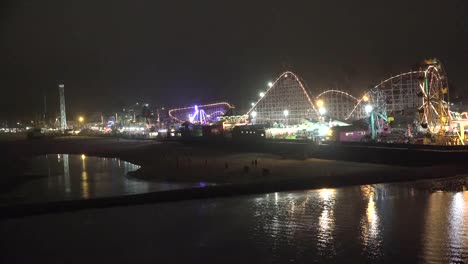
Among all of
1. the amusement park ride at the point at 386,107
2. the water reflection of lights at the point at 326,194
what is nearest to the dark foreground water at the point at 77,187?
the water reflection of lights at the point at 326,194

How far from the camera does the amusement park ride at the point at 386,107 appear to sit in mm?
30984

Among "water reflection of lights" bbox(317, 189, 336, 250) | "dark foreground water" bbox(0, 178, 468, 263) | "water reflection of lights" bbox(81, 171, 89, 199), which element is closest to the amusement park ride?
"water reflection of lights" bbox(317, 189, 336, 250)

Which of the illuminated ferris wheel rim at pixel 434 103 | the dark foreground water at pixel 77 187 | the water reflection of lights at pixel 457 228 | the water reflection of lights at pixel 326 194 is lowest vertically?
the water reflection of lights at pixel 457 228

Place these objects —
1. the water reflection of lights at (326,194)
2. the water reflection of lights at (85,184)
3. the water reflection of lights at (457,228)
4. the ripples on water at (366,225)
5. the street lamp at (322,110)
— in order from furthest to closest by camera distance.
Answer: the street lamp at (322,110) → the water reflection of lights at (85,184) → the water reflection of lights at (326,194) → the ripples on water at (366,225) → the water reflection of lights at (457,228)

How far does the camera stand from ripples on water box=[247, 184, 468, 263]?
8047 millimetres

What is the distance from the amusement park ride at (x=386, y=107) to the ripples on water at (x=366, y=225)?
1617cm

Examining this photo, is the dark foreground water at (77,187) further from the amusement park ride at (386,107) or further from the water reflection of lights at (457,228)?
the amusement park ride at (386,107)

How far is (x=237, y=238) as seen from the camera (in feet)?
31.4

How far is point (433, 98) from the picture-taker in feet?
103

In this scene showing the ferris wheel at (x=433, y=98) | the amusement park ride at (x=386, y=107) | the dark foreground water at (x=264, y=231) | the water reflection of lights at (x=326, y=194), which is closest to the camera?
the dark foreground water at (x=264, y=231)

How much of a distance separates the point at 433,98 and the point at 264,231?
25563 mm

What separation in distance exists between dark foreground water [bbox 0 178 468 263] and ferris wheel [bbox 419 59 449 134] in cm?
1744

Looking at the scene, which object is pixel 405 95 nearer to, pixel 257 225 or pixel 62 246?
pixel 257 225

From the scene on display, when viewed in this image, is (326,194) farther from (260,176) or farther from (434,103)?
(434,103)
